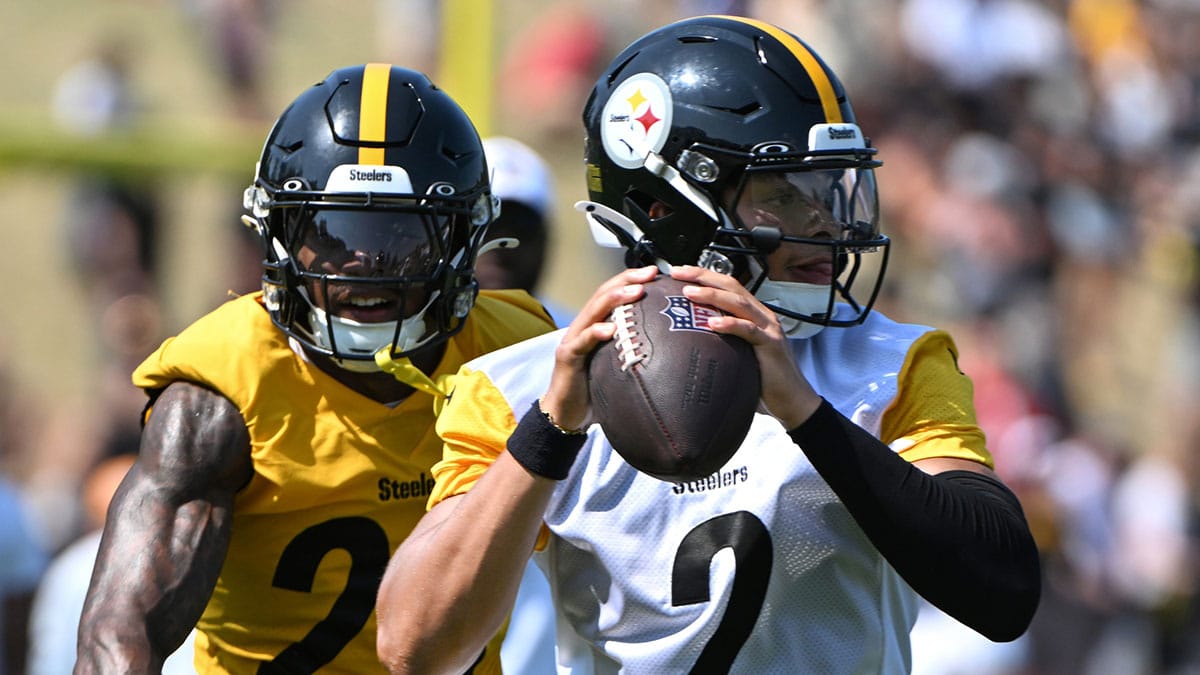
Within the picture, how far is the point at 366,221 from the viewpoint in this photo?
3266 mm

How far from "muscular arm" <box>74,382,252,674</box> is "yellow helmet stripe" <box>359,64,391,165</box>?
0.52m

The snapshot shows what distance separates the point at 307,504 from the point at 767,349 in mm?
1140

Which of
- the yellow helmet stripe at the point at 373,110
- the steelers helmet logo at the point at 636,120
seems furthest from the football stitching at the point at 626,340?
the yellow helmet stripe at the point at 373,110

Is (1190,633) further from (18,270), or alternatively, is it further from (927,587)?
(18,270)

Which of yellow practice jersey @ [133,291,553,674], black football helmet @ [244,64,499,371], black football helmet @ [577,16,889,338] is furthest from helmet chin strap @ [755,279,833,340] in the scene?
yellow practice jersey @ [133,291,553,674]

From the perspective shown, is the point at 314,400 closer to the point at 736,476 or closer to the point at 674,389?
the point at 736,476

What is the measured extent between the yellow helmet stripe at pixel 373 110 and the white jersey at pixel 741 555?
61cm

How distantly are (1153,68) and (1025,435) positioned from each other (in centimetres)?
407

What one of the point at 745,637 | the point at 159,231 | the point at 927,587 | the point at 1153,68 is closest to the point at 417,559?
the point at 745,637

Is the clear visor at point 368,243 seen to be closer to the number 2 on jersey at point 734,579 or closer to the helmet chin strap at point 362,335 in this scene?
the helmet chin strap at point 362,335

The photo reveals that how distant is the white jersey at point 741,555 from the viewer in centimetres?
286

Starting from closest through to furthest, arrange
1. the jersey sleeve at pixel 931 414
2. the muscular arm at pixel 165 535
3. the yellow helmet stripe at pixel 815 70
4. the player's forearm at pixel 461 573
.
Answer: the player's forearm at pixel 461 573 < the jersey sleeve at pixel 931 414 < the yellow helmet stripe at pixel 815 70 < the muscular arm at pixel 165 535

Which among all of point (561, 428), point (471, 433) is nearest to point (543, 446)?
point (561, 428)

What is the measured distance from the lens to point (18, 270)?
14.3 metres
